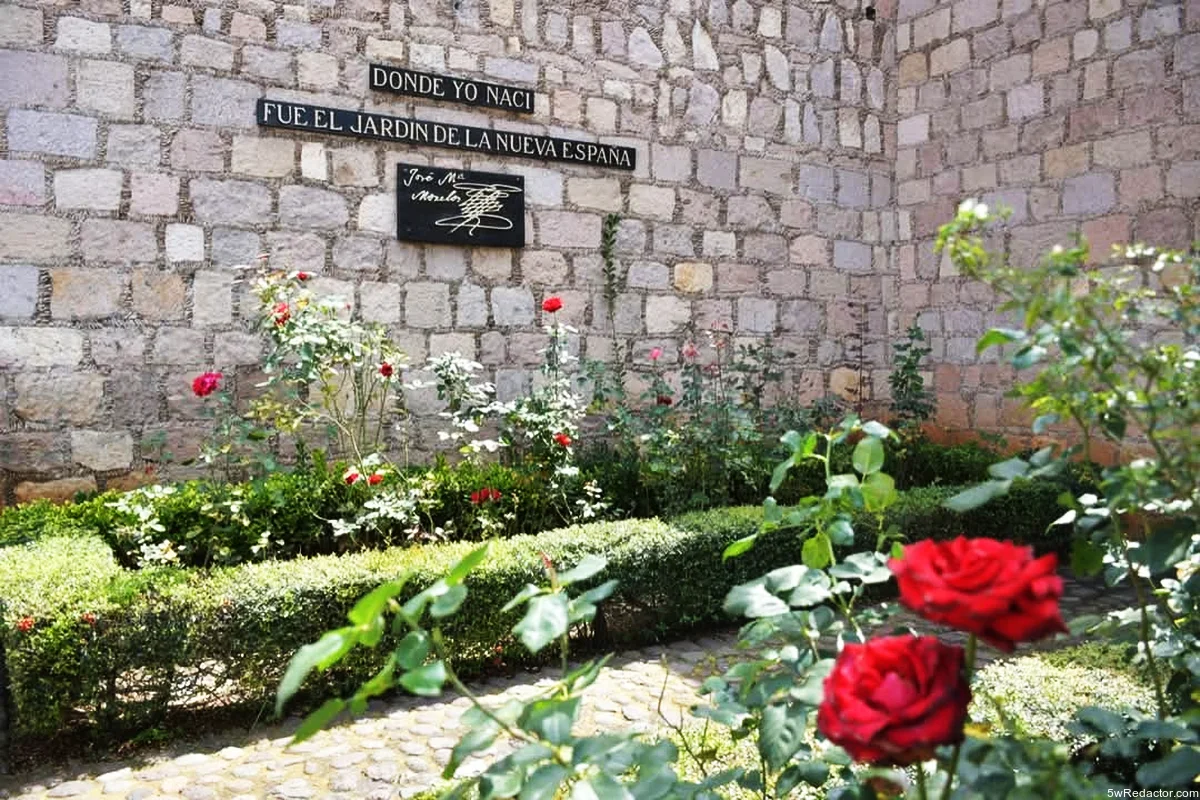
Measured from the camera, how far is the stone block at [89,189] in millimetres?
4602

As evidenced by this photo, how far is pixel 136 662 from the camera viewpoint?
299cm

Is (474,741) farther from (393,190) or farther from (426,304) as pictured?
(393,190)

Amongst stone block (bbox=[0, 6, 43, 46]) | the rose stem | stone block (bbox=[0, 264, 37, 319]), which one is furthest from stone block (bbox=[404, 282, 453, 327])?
the rose stem

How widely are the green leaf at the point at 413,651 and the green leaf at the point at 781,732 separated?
19.6 inches

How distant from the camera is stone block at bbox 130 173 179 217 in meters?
4.76

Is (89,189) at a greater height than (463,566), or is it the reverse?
(89,189)

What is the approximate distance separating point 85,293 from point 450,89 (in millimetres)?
2347

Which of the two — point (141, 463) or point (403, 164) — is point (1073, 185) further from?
point (141, 463)

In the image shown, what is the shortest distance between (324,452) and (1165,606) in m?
4.25

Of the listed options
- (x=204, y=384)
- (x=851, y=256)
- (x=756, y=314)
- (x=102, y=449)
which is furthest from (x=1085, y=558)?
(x=851, y=256)

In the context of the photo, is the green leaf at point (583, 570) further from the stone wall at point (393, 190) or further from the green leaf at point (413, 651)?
the stone wall at point (393, 190)

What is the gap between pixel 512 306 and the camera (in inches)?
226

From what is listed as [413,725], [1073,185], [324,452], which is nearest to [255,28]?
[324,452]

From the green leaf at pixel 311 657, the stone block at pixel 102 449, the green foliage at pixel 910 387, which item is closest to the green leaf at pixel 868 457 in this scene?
the green leaf at pixel 311 657
